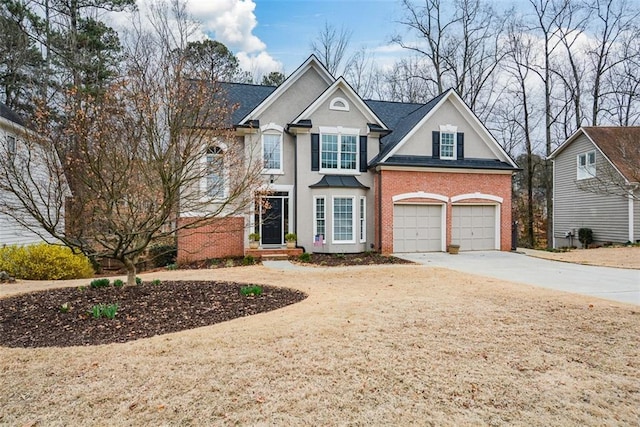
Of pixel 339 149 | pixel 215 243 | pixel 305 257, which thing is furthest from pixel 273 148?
pixel 305 257

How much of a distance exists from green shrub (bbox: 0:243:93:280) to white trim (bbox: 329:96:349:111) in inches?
436

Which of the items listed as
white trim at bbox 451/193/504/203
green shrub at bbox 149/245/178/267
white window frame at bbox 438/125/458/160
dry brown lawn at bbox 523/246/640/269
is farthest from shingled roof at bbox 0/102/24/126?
dry brown lawn at bbox 523/246/640/269

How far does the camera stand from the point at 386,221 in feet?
55.6

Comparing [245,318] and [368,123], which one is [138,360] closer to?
[245,318]

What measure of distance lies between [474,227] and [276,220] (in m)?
9.14

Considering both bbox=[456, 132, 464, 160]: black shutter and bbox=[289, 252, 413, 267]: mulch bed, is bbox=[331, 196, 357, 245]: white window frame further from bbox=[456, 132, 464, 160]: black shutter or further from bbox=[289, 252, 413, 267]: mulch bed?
bbox=[456, 132, 464, 160]: black shutter

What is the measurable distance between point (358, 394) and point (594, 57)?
109 feet

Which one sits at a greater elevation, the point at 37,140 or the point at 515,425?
the point at 37,140

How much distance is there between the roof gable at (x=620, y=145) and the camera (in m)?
19.5

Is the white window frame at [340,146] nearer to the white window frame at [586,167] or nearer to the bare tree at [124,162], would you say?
the bare tree at [124,162]

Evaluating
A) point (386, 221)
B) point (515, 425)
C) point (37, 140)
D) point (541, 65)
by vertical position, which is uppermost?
point (541, 65)

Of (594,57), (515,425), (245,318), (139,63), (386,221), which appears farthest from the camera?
(594,57)

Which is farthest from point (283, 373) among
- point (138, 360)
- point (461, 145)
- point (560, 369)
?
point (461, 145)

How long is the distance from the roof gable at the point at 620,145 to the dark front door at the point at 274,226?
630 inches
